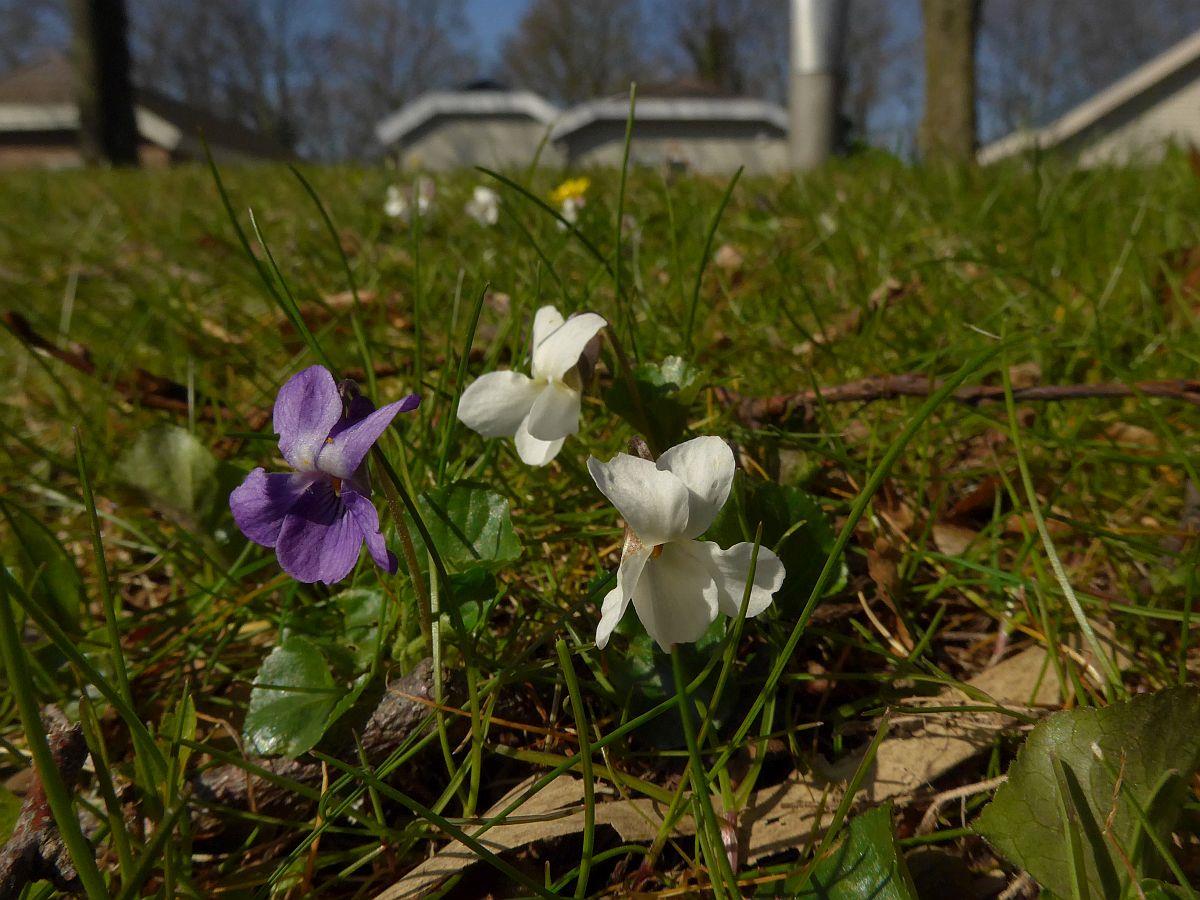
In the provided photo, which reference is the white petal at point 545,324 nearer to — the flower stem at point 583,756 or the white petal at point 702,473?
the white petal at point 702,473

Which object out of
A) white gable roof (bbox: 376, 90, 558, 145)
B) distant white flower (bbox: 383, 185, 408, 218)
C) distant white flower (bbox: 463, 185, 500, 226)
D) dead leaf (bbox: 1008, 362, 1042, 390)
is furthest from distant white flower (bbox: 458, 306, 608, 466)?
white gable roof (bbox: 376, 90, 558, 145)

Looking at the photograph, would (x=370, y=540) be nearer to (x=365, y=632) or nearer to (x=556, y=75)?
(x=365, y=632)

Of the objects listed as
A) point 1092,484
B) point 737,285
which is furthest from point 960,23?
point 1092,484

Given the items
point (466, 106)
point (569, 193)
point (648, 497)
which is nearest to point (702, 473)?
point (648, 497)

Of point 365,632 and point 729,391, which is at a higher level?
point 729,391

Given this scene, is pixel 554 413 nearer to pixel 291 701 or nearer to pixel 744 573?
pixel 744 573
